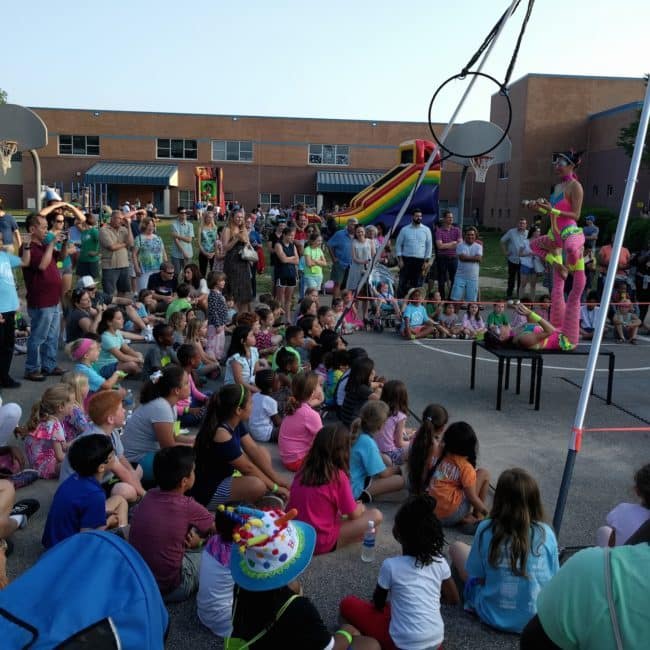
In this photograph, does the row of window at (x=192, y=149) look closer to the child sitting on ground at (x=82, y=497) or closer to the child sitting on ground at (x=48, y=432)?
the child sitting on ground at (x=48, y=432)

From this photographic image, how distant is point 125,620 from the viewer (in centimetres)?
149

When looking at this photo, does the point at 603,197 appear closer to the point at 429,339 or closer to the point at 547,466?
the point at 429,339

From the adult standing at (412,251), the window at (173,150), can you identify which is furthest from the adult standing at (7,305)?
the window at (173,150)

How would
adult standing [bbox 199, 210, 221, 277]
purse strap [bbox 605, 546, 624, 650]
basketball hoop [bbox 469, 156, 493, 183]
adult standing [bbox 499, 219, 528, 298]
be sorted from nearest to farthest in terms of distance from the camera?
purse strap [bbox 605, 546, 624, 650] → adult standing [bbox 199, 210, 221, 277] → adult standing [bbox 499, 219, 528, 298] → basketball hoop [bbox 469, 156, 493, 183]

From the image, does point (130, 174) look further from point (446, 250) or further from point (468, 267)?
point (468, 267)

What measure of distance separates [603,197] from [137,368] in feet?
112

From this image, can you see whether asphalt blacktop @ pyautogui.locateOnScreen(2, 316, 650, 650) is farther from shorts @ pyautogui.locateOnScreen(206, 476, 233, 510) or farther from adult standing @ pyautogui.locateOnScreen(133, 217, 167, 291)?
adult standing @ pyautogui.locateOnScreen(133, 217, 167, 291)

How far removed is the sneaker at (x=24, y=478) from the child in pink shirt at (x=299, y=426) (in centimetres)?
192

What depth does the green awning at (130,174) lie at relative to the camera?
45.3 meters

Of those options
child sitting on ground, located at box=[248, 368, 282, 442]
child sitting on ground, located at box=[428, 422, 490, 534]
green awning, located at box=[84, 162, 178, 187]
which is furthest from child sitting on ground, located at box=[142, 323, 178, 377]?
green awning, located at box=[84, 162, 178, 187]

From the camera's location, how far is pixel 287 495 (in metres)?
4.93

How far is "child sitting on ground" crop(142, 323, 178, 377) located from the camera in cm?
732

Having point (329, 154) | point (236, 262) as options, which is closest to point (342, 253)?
point (236, 262)

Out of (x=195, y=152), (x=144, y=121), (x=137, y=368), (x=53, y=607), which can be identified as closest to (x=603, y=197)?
(x=195, y=152)
